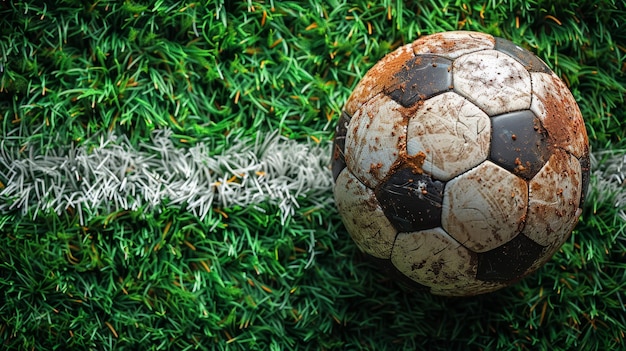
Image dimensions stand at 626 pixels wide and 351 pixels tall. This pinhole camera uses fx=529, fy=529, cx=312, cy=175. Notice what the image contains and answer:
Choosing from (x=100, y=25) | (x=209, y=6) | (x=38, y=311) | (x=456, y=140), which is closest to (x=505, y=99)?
(x=456, y=140)

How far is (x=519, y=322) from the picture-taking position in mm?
2172

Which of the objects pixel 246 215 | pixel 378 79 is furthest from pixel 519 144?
pixel 246 215

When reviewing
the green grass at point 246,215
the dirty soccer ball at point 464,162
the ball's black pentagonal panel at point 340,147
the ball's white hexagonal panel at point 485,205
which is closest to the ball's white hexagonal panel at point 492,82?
the dirty soccer ball at point 464,162

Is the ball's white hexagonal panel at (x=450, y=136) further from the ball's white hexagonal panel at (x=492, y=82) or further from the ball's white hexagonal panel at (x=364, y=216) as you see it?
the ball's white hexagonal panel at (x=364, y=216)

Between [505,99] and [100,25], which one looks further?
[100,25]

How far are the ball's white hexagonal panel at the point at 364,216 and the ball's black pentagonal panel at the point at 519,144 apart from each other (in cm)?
38

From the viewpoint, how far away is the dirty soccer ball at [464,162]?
59.1 inches

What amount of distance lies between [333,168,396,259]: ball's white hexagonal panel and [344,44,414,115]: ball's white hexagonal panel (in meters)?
0.23

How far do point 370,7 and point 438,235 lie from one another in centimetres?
117

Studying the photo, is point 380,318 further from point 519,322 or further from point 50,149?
point 50,149

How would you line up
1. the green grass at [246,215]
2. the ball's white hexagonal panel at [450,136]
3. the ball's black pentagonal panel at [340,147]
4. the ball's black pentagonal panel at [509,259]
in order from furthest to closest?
the green grass at [246,215], the ball's black pentagonal panel at [340,147], the ball's black pentagonal panel at [509,259], the ball's white hexagonal panel at [450,136]

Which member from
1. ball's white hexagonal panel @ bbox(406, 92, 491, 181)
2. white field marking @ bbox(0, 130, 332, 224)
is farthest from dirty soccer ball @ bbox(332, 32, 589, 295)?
white field marking @ bbox(0, 130, 332, 224)

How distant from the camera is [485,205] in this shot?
1.51m

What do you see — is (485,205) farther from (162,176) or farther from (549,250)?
(162,176)
